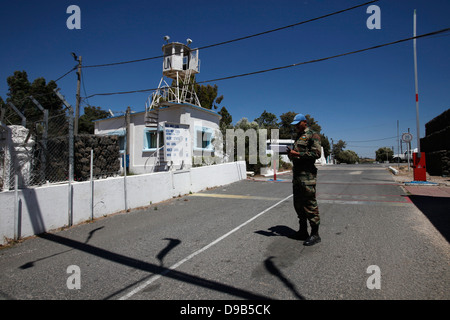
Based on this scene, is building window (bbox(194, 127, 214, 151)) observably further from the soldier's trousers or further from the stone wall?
the soldier's trousers

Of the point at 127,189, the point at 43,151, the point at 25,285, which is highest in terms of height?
the point at 43,151

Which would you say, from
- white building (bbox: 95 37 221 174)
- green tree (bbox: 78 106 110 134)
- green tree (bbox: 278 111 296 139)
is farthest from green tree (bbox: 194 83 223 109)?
green tree (bbox: 278 111 296 139)

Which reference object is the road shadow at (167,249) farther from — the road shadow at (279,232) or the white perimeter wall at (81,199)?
the white perimeter wall at (81,199)

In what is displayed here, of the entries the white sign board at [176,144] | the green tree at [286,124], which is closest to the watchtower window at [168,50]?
the white sign board at [176,144]

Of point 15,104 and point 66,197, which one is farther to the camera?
point 15,104

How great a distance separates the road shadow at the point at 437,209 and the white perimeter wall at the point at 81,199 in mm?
7831

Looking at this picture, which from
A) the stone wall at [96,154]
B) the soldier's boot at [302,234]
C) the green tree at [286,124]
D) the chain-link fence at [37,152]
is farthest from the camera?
the green tree at [286,124]

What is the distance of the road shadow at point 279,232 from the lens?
16.8ft

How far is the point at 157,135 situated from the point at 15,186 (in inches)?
424

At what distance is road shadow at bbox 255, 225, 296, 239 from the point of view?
5117 millimetres

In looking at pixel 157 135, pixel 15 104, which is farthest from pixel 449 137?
pixel 15 104
